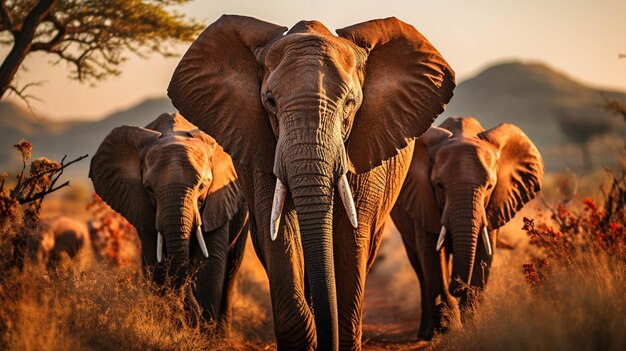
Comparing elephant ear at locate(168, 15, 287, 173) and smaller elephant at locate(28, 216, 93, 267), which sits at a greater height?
elephant ear at locate(168, 15, 287, 173)

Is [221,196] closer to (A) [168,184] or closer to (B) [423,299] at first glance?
(A) [168,184]

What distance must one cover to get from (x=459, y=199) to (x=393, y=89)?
325cm

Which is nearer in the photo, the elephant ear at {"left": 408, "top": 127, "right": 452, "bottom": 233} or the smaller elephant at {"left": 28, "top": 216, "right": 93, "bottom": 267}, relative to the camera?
the elephant ear at {"left": 408, "top": 127, "right": 452, "bottom": 233}

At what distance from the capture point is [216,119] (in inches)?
279

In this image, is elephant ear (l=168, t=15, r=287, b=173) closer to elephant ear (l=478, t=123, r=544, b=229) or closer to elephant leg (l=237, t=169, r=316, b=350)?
elephant leg (l=237, t=169, r=316, b=350)

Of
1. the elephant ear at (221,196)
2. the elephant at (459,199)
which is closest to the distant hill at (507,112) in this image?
the elephant at (459,199)

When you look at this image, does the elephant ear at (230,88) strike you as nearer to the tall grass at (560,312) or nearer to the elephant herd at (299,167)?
the elephant herd at (299,167)

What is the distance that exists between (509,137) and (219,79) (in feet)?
16.8

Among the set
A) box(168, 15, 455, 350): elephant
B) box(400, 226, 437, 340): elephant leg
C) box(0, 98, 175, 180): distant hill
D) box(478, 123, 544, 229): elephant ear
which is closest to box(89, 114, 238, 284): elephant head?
box(168, 15, 455, 350): elephant

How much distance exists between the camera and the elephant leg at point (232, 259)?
10156mm

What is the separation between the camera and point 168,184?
9.00 metres

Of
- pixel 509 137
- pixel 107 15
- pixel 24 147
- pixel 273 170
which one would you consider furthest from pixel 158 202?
pixel 107 15

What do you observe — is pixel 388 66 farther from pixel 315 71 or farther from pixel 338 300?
pixel 338 300

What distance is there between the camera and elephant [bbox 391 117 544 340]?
9875 mm
